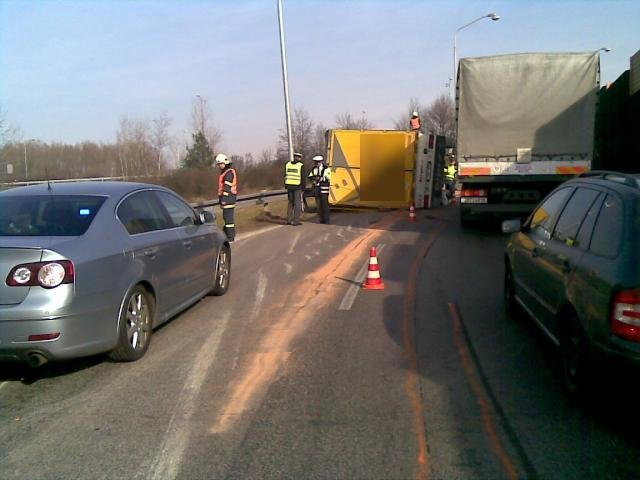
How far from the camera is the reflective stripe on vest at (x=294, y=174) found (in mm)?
16828

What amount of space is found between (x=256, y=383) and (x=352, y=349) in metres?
1.20

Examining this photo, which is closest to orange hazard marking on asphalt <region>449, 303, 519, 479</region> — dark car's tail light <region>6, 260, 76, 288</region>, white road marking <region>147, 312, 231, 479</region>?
white road marking <region>147, 312, 231, 479</region>

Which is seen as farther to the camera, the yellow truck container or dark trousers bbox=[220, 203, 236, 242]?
the yellow truck container

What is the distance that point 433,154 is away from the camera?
819 inches

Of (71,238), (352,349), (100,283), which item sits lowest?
(352,349)

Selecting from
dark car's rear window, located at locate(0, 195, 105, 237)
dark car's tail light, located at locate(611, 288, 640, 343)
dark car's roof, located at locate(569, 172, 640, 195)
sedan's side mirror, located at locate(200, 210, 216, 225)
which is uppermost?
dark car's roof, located at locate(569, 172, 640, 195)

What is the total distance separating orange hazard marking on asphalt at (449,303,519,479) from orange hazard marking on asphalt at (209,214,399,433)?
161cm

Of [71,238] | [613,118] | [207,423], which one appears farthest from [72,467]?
[613,118]

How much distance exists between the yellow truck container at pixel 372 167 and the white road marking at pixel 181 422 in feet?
50.2

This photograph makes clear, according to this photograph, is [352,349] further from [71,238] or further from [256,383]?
[71,238]

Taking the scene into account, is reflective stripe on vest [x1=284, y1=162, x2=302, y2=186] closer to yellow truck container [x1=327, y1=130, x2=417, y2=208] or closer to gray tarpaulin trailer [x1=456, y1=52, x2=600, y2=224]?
yellow truck container [x1=327, y1=130, x2=417, y2=208]

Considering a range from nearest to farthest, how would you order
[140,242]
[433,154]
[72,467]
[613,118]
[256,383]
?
[72,467] < [256,383] < [140,242] < [613,118] < [433,154]

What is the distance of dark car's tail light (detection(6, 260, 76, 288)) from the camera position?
4.75m

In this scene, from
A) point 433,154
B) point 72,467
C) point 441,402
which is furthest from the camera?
point 433,154
